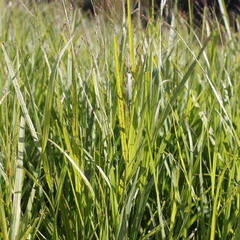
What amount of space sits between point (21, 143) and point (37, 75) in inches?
28.1

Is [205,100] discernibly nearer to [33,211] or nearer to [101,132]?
[101,132]

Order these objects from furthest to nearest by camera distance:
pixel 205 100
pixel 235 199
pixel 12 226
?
pixel 205 100
pixel 235 199
pixel 12 226

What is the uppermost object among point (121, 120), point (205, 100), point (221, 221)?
→ point (121, 120)

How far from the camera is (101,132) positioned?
2.89 ft

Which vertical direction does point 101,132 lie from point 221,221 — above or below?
above

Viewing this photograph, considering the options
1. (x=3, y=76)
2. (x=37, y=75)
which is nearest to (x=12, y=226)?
(x=3, y=76)

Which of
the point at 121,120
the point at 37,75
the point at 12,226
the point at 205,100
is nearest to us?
the point at 12,226

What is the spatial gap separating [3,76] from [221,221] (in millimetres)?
670

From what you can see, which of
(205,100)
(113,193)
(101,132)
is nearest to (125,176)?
(113,193)

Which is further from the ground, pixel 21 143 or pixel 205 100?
pixel 21 143

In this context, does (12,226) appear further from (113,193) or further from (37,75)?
(37,75)

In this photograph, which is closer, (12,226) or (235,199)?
(12,226)

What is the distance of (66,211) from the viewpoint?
30.7 inches

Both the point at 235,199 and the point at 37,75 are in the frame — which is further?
the point at 37,75
